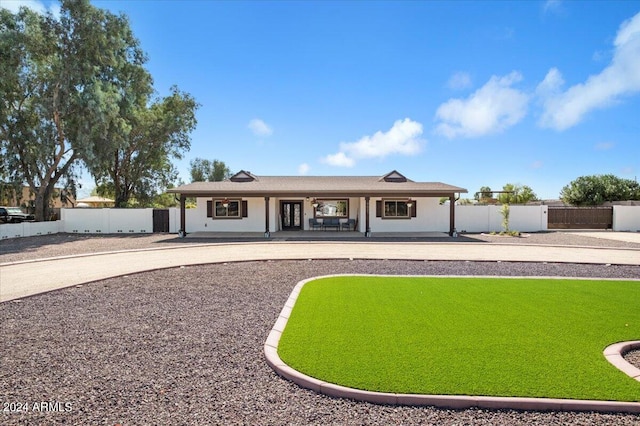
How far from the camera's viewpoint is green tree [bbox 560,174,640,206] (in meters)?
37.1

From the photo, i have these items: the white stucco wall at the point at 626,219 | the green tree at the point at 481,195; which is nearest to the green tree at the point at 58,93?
the green tree at the point at 481,195

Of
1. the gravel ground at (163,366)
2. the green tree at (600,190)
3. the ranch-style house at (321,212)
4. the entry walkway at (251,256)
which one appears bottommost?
the gravel ground at (163,366)

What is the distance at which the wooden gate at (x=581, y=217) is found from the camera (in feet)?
77.9

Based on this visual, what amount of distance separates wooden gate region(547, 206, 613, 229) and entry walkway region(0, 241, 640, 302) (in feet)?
36.4

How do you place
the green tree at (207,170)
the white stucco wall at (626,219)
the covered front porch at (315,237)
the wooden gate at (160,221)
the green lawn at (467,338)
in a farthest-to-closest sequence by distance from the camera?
the green tree at (207,170) < the white stucco wall at (626,219) < the wooden gate at (160,221) < the covered front porch at (315,237) < the green lawn at (467,338)

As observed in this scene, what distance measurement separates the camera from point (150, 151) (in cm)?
2919

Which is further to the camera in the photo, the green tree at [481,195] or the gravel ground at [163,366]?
the green tree at [481,195]

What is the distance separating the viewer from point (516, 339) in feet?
13.9

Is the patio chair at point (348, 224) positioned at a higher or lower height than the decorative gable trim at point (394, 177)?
lower

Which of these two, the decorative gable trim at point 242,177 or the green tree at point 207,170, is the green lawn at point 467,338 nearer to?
the decorative gable trim at point 242,177

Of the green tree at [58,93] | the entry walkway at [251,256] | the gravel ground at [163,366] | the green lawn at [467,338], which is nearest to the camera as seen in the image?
the gravel ground at [163,366]

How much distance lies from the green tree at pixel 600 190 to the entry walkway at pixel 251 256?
29807 mm

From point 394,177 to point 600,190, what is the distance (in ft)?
99.2

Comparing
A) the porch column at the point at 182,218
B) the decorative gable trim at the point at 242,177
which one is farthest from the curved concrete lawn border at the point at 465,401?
the decorative gable trim at the point at 242,177
